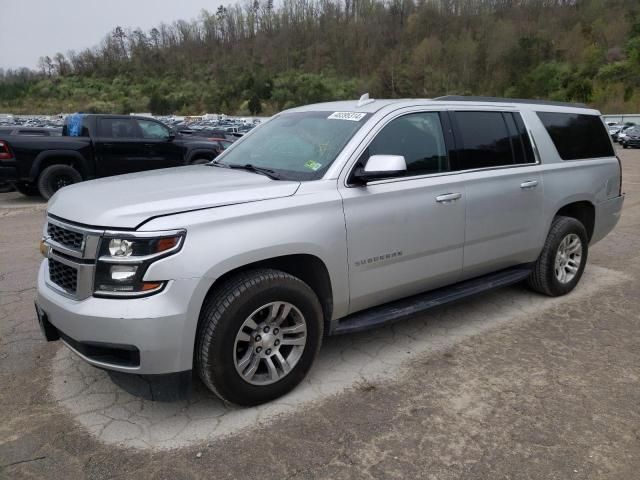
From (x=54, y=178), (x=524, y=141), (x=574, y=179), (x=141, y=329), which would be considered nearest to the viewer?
(x=141, y=329)

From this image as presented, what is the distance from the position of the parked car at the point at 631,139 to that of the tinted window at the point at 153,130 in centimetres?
3086

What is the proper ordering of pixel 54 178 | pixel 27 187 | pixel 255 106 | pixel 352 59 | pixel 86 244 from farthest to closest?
pixel 352 59, pixel 255 106, pixel 27 187, pixel 54 178, pixel 86 244

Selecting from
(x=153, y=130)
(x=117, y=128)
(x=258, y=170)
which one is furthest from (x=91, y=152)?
(x=258, y=170)

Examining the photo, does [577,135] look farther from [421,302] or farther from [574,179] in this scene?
[421,302]

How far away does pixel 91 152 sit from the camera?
406 inches

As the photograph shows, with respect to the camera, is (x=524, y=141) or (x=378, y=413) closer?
(x=378, y=413)

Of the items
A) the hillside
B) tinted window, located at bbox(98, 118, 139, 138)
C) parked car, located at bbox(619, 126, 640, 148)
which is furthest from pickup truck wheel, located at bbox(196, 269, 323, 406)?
the hillside

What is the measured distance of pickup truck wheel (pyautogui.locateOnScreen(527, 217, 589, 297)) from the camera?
473 centimetres

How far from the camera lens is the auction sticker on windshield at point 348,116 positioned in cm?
362

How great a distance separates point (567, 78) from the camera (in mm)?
73125

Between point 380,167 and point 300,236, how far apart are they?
672 mm

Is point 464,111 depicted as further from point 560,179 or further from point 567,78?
point 567,78

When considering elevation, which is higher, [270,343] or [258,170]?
[258,170]

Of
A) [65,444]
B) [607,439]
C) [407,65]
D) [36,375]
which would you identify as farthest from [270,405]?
[407,65]
